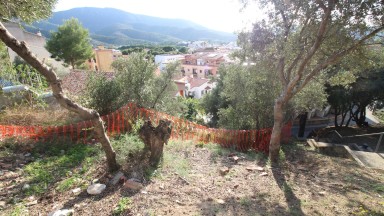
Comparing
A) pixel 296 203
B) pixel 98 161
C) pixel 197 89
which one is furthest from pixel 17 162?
pixel 197 89

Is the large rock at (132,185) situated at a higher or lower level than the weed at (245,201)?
higher

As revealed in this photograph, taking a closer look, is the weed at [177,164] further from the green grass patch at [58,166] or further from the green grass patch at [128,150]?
the green grass patch at [58,166]

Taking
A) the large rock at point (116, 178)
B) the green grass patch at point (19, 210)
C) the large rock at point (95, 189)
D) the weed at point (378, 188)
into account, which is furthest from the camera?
the weed at point (378, 188)

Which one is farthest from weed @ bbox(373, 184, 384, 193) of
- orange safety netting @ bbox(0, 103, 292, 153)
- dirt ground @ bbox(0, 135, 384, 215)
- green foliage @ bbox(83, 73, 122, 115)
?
green foliage @ bbox(83, 73, 122, 115)

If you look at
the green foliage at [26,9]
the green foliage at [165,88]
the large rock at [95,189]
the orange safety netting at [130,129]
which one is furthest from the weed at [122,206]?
the green foliage at [165,88]

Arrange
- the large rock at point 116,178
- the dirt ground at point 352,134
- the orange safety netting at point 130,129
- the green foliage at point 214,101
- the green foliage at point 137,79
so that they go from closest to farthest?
the large rock at point 116,178 → the orange safety netting at point 130,129 → the green foliage at point 137,79 → the dirt ground at point 352,134 → the green foliage at point 214,101

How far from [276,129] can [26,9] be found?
24.3ft

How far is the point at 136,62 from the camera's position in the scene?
1150 cm

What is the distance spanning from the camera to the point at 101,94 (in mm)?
9234

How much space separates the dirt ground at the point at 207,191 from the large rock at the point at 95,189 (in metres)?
0.08

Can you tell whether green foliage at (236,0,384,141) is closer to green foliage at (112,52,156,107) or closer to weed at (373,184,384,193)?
weed at (373,184,384,193)

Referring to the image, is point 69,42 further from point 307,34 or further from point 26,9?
point 307,34

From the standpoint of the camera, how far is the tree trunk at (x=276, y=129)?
7363mm

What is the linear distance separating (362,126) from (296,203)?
62.4 ft
